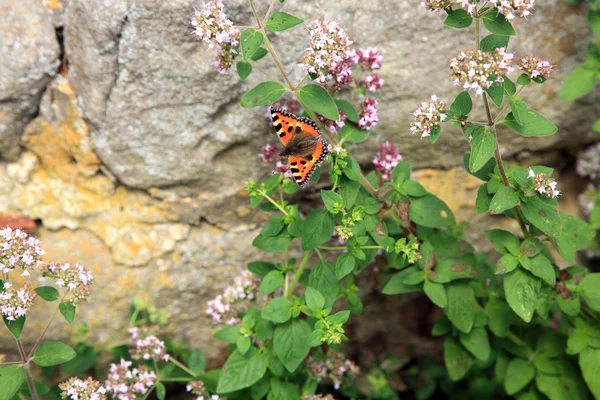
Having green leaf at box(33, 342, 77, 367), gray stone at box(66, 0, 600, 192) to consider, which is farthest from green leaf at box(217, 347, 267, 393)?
gray stone at box(66, 0, 600, 192)

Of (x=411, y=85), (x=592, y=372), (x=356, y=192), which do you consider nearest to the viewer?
(x=356, y=192)

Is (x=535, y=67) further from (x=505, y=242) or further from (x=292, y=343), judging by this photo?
(x=292, y=343)

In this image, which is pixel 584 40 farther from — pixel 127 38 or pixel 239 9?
pixel 127 38

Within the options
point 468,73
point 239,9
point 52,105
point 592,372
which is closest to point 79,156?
point 52,105

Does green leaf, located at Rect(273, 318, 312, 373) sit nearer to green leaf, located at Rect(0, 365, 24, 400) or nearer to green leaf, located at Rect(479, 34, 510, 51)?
green leaf, located at Rect(0, 365, 24, 400)

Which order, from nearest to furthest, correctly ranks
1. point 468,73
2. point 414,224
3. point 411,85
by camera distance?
point 468,73, point 414,224, point 411,85

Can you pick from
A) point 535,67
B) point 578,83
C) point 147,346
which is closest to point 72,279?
point 147,346

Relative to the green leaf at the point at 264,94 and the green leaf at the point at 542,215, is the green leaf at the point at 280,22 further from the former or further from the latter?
the green leaf at the point at 542,215

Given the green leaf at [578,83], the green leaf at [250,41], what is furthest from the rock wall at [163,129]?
the green leaf at [250,41]
